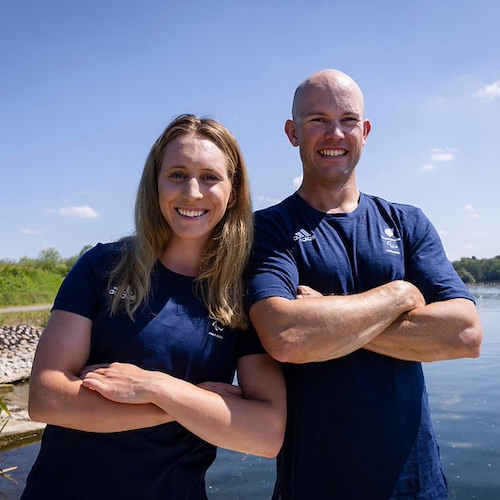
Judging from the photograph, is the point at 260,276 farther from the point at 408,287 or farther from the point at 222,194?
the point at 408,287

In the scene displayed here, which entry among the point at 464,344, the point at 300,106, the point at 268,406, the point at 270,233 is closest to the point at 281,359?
the point at 268,406

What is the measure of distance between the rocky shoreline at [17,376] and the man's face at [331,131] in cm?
434

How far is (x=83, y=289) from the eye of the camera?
90.2 inches

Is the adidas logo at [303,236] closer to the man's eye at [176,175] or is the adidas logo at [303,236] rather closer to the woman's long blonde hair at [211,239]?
the woman's long blonde hair at [211,239]

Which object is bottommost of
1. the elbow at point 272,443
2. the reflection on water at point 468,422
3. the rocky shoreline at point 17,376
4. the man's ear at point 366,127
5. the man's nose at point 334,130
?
the reflection on water at point 468,422

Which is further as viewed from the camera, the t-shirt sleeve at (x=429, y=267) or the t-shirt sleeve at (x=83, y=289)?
the t-shirt sleeve at (x=429, y=267)

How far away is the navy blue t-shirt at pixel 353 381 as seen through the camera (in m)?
2.37

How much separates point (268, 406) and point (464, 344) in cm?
100

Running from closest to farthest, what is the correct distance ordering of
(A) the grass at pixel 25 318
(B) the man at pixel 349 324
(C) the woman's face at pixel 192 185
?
(B) the man at pixel 349 324 → (C) the woman's face at pixel 192 185 → (A) the grass at pixel 25 318

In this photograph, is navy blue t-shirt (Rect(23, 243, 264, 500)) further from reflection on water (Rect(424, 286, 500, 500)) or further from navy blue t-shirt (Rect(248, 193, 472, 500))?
reflection on water (Rect(424, 286, 500, 500))

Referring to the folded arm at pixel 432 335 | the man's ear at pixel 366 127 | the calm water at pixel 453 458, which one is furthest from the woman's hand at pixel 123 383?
the calm water at pixel 453 458

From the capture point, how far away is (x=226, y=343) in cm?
242

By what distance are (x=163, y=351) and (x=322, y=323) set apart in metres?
0.70

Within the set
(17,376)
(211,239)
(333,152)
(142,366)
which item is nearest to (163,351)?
(142,366)
